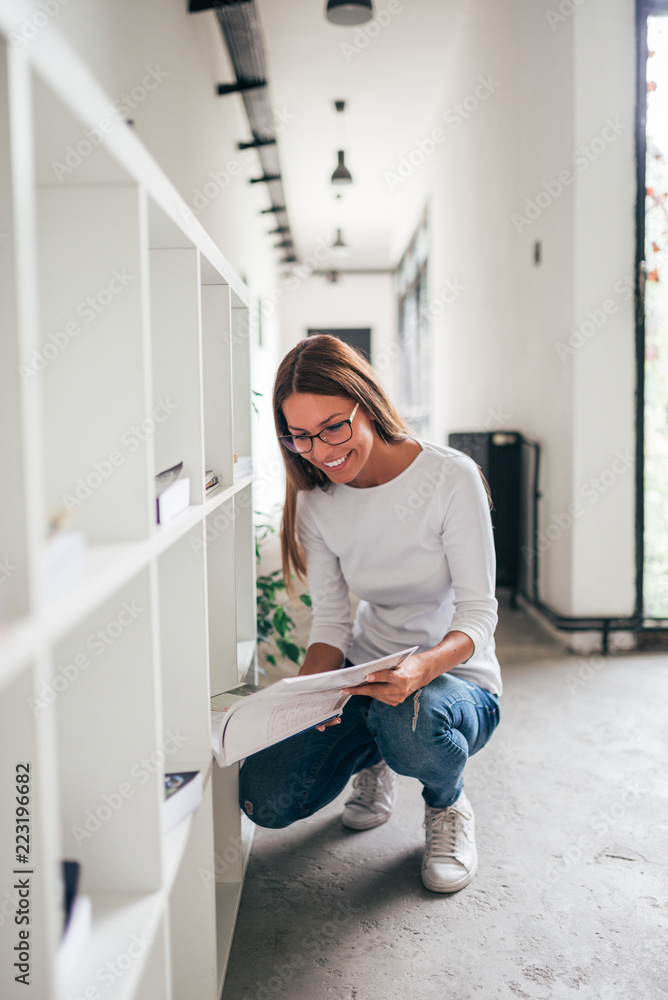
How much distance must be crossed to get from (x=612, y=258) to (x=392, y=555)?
1980mm

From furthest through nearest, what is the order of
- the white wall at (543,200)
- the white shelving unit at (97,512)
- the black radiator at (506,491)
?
the black radiator at (506,491) → the white wall at (543,200) → the white shelving unit at (97,512)

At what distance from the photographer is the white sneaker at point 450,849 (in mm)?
1559

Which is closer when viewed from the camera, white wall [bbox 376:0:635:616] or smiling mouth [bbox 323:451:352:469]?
smiling mouth [bbox 323:451:352:469]

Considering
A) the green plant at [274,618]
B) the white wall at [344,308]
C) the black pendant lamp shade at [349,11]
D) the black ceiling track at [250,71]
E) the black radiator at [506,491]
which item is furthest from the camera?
the white wall at [344,308]

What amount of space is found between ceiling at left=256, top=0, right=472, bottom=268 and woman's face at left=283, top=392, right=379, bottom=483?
3.45 meters

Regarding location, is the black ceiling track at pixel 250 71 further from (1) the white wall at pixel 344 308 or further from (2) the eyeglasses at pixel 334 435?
(1) the white wall at pixel 344 308

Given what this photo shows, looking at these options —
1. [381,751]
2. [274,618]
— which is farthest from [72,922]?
[274,618]

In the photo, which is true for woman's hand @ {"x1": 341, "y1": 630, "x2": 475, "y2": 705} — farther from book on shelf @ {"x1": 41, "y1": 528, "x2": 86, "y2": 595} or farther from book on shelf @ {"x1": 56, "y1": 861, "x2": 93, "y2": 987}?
book on shelf @ {"x1": 41, "y1": 528, "x2": 86, "y2": 595}

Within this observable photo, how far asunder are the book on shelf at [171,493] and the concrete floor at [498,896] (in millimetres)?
862

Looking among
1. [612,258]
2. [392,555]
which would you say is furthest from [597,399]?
[392,555]

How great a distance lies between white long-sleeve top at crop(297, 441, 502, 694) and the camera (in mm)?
1559

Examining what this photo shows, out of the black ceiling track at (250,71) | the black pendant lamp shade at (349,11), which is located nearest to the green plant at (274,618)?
the black ceiling track at (250,71)

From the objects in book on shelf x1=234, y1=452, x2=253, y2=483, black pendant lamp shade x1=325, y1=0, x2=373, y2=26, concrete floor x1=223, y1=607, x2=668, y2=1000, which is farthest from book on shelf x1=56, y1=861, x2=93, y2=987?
black pendant lamp shade x1=325, y1=0, x2=373, y2=26

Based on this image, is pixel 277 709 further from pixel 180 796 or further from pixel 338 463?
pixel 338 463
